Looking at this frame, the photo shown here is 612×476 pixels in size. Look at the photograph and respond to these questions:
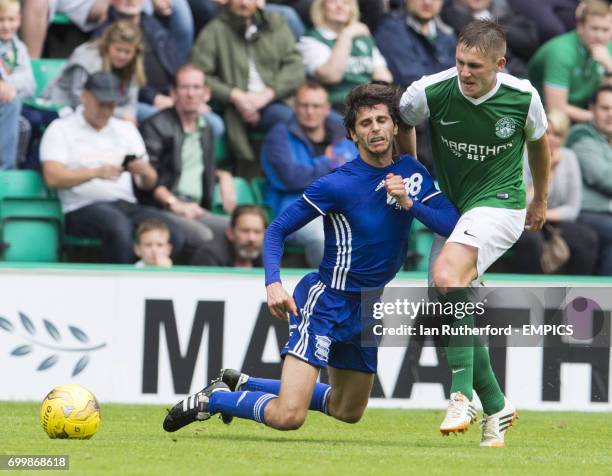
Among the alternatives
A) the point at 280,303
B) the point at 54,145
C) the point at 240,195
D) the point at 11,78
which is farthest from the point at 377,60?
the point at 280,303

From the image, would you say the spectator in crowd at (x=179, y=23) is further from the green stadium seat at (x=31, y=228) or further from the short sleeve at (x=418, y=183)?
the short sleeve at (x=418, y=183)

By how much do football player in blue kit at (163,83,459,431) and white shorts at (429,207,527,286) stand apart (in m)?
0.16

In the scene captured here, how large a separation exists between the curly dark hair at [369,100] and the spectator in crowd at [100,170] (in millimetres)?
4236

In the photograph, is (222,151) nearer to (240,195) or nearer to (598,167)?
(240,195)

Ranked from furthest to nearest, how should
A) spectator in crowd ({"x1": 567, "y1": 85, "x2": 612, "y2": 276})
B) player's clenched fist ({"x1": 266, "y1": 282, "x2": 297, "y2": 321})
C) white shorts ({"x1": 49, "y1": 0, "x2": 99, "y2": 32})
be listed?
spectator in crowd ({"x1": 567, "y1": 85, "x2": 612, "y2": 276}) < white shorts ({"x1": 49, "y1": 0, "x2": 99, "y2": 32}) < player's clenched fist ({"x1": 266, "y1": 282, "x2": 297, "y2": 321})

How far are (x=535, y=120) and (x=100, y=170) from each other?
16.1ft

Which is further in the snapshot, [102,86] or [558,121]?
[558,121]

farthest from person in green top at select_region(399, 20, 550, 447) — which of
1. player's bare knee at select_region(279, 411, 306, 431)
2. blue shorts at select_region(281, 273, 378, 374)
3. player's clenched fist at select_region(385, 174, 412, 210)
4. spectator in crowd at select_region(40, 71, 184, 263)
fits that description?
spectator in crowd at select_region(40, 71, 184, 263)

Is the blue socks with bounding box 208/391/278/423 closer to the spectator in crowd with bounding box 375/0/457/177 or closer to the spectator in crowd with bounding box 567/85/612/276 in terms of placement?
the spectator in crowd with bounding box 567/85/612/276

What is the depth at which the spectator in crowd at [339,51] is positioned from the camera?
1310 centimetres

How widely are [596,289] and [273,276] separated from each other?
4.62m

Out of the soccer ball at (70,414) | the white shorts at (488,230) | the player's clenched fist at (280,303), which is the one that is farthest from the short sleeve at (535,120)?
the soccer ball at (70,414)

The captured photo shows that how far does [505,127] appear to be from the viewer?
7445mm

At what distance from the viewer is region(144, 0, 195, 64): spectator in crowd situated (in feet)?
42.1
